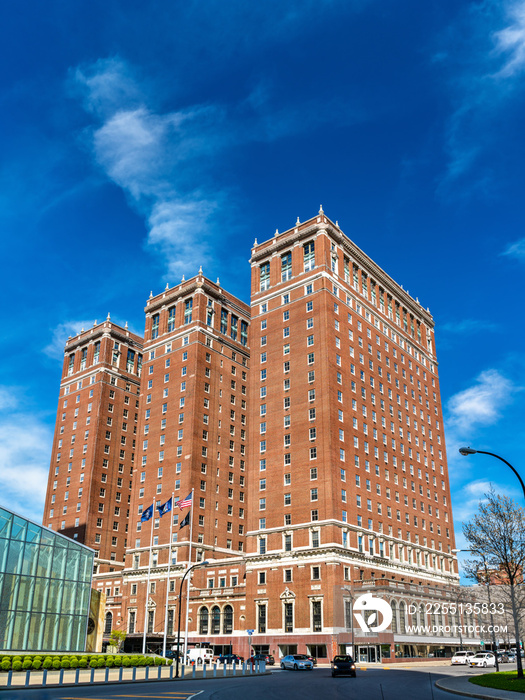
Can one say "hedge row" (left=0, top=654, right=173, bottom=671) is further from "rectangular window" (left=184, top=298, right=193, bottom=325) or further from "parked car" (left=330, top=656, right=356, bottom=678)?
"rectangular window" (left=184, top=298, right=193, bottom=325)

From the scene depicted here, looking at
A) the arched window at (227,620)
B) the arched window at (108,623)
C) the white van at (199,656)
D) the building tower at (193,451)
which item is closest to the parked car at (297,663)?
the white van at (199,656)

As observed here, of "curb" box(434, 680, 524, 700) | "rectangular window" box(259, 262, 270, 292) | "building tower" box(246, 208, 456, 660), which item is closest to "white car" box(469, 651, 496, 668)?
"building tower" box(246, 208, 456, 660)

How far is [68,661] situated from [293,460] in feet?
158

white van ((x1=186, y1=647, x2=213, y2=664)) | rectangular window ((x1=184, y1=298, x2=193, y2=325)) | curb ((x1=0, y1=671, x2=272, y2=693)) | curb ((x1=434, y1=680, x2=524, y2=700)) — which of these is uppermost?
rectangular window ((x1=184, y1=298, x2=193, y2=325))

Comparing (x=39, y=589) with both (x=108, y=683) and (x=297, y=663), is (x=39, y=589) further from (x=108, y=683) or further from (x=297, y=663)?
(x=297, y=663)

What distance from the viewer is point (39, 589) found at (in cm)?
5653

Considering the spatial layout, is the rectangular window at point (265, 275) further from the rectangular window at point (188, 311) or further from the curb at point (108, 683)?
the curb at point (108, 683)

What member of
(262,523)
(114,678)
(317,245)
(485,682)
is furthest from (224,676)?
(317,245)

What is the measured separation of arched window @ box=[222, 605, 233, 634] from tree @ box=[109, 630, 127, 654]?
49.4 feet

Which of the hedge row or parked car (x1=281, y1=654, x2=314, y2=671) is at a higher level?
the hedge row

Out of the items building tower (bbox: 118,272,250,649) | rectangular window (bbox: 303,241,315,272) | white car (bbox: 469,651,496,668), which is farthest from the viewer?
rectangular window (bbox: 303,241,315,272)

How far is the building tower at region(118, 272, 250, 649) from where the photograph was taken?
100 m

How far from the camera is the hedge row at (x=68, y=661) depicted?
44303 millimetres

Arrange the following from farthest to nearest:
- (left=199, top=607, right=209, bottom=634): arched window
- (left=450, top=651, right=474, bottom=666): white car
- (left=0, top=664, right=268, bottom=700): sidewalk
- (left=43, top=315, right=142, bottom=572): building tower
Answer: (left=43, top=315, right=142, bottom=572): building tower < (left=199, top=607, right=209, bottom=634): arched window < (left=450, top=651, right=474, bottom=666): white car < (left=0, top=664, right=268, bottom=700): sidewalk
